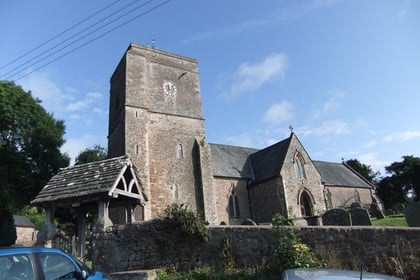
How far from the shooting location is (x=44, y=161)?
2770 centimetres

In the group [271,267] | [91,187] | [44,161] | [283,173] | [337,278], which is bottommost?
[271,267]

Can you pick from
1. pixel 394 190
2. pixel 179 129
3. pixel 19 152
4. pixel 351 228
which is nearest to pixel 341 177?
pixel 179 129

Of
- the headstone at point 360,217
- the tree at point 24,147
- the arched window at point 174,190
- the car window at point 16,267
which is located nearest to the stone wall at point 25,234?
the tree at point 24,147

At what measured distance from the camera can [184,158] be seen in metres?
24.3

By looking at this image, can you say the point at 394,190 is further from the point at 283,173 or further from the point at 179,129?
the point at 179,129

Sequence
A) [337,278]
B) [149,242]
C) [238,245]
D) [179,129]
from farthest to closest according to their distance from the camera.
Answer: [179,129] → [149,242] → [238,245] → [337,278]

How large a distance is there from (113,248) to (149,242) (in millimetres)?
1338

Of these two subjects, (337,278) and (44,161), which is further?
(44,161)

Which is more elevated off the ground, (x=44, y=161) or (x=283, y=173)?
(x=44, y=161)

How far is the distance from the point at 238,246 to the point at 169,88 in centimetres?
1813

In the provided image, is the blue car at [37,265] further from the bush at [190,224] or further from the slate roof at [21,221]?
the slate roof at [21,221]

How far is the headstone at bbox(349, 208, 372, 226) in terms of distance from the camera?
41.5ft

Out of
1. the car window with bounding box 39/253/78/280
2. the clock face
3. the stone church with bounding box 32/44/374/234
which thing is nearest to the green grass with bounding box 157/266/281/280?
the car window with bounding box 39/253/78/280

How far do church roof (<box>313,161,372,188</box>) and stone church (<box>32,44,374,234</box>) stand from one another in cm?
737
